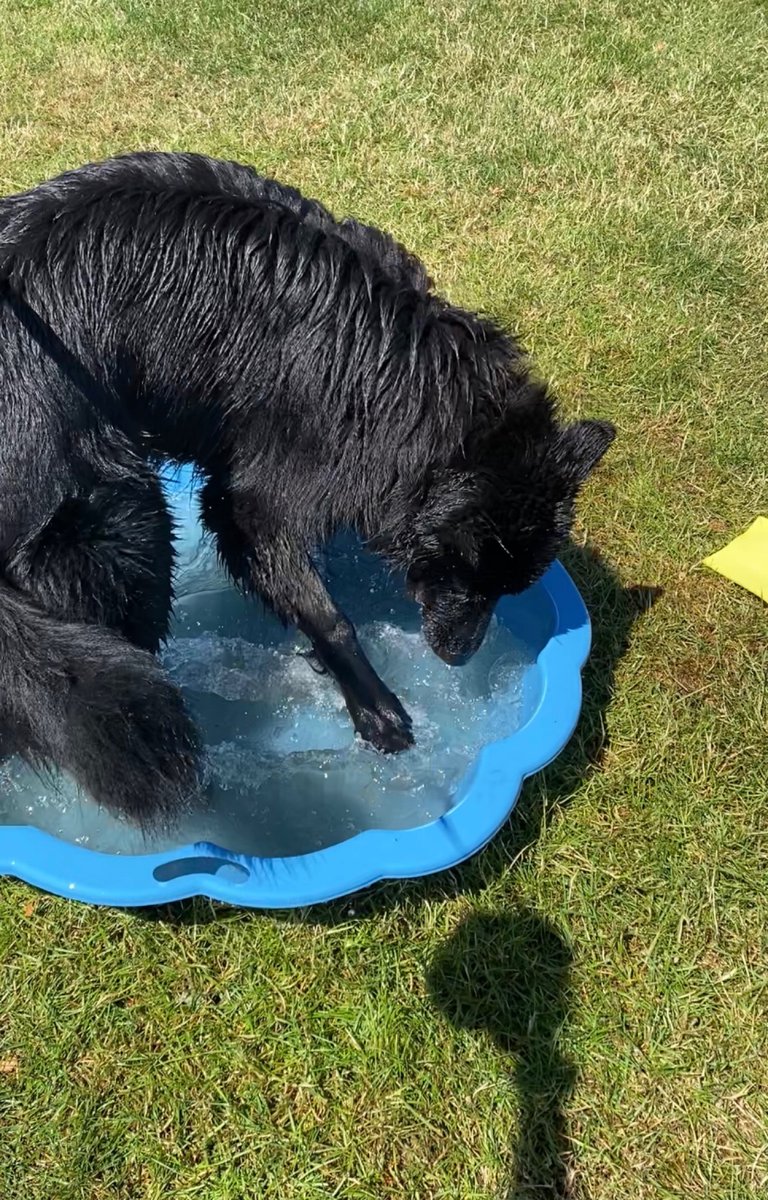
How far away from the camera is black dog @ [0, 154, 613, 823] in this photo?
2.58 m

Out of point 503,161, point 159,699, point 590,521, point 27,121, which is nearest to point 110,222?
point 159,699

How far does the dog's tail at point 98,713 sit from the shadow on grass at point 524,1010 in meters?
0.99

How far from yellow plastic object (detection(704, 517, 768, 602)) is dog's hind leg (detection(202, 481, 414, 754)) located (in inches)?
58.0

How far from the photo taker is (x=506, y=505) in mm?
2789

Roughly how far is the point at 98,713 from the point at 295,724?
142cm

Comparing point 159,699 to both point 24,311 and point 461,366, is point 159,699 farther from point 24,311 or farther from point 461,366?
point 461,366

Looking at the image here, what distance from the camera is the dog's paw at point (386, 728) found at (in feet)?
11.2

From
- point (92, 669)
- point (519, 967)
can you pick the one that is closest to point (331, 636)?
point (92, 669)

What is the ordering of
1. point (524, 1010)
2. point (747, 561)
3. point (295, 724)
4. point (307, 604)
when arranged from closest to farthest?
point (524, 1010)
point (307, 604)
point (295, 724)
point (747, 561)

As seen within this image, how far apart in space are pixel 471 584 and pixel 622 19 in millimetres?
6058

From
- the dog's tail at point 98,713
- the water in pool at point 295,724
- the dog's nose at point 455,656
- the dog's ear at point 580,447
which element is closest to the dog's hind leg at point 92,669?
the dog's tail at point 98,713

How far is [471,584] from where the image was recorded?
302cm

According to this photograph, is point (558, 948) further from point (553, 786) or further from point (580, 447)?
point (580, 447)

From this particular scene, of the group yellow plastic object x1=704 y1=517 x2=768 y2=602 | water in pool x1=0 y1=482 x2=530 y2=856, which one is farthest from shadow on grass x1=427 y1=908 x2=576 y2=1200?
yellow plastic object x1=704 y1=517 x2=768 y2=602
